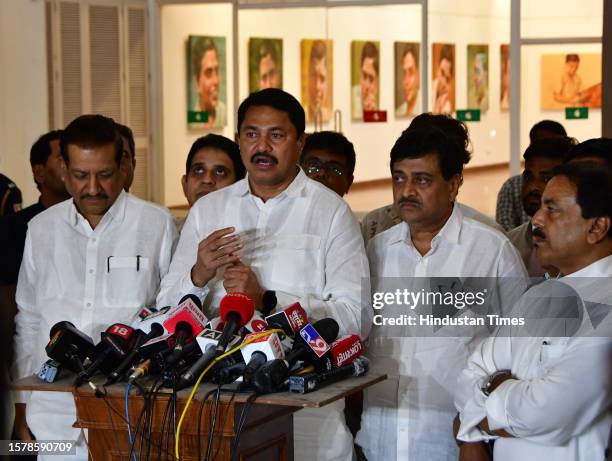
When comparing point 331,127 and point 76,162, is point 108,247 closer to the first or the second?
point 76,162

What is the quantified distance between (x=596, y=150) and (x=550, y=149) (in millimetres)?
808

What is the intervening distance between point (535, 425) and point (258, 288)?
38.8 inches

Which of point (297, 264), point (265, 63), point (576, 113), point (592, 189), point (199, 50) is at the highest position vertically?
point (199, 50)

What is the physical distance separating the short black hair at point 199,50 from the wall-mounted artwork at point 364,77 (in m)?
1.65

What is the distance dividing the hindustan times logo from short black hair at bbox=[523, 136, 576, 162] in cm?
138

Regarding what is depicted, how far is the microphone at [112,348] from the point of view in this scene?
3.00 meters

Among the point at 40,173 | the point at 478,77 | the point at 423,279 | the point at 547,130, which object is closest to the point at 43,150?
the point at 40,173

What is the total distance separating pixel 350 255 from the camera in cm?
352

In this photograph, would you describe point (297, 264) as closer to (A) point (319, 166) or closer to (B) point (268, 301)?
(B) point (268, 301)

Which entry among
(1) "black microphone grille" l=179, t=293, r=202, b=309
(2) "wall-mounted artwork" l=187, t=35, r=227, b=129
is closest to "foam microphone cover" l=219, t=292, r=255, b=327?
(1) "black microphone grille" l=179, t=293, r=202, b=309

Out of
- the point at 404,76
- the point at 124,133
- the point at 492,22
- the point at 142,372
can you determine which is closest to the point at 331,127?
the point at 404,76

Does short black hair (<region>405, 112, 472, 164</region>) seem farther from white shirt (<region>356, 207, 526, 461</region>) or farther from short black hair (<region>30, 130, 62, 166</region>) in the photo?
short black hair (<region>30, 130, 62, 166</region>)

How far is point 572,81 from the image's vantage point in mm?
11133

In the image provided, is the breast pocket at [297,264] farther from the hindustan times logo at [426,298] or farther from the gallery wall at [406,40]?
the gallery wall at [406,40]
